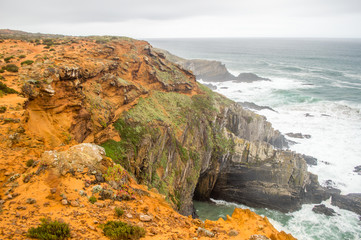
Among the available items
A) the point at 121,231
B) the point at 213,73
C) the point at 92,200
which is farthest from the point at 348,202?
the point at 213,73

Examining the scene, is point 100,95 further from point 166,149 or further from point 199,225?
point 199,225

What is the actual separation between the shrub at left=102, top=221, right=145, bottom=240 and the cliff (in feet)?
1.43

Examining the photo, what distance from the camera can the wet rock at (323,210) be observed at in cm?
Result: 2891

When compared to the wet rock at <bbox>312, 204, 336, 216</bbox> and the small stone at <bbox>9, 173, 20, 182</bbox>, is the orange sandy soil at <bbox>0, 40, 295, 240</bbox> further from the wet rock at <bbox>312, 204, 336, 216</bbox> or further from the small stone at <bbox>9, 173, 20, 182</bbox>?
the wet rock at <bbox>312, 204, 336, 216</bbox>

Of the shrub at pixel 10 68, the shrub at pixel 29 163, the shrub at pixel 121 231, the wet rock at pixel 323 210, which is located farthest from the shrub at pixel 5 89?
the wet rock at pixel 323 210

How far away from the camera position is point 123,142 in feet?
67.4

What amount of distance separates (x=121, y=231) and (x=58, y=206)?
2.98 m

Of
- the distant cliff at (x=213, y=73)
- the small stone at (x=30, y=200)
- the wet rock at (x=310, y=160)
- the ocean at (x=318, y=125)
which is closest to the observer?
the small stone at (x=30, y=200)

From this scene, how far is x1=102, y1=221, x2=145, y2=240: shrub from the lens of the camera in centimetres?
816

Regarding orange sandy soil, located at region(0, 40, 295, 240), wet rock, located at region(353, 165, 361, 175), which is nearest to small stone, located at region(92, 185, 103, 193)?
orange sandy soil, located at region(0, 40, 295, 240)

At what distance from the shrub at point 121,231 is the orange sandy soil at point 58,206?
0.27m

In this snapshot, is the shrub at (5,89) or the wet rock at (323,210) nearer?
the shrub at (5,89)

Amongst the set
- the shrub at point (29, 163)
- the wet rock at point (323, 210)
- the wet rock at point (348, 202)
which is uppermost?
the shrub at point (29, 163)

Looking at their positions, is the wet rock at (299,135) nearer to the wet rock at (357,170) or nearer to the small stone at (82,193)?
the wet rock at (357,170)
